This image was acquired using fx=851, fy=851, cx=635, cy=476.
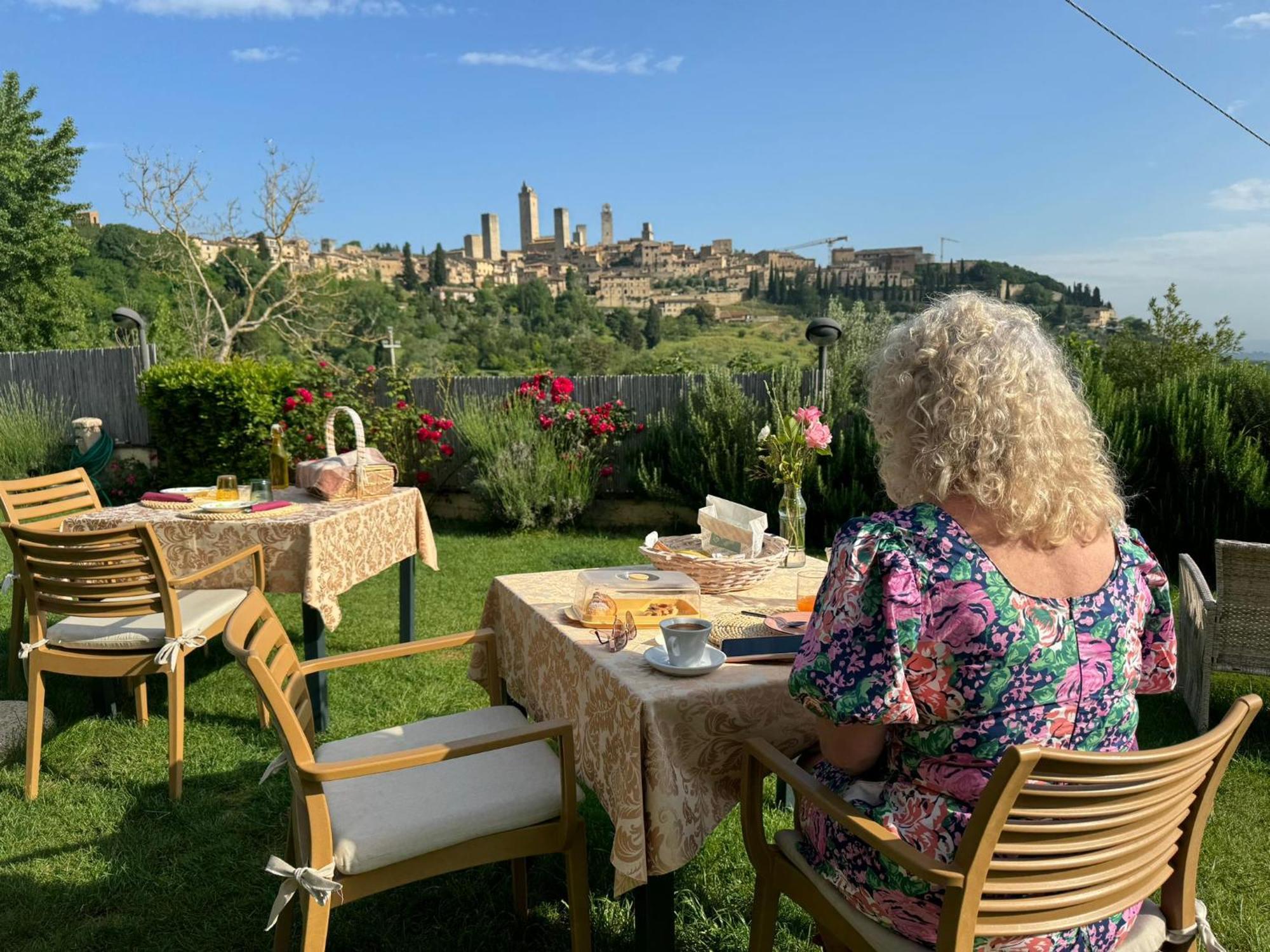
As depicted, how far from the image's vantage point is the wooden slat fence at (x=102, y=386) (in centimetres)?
997

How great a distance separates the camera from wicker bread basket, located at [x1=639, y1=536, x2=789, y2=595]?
2.38 meters

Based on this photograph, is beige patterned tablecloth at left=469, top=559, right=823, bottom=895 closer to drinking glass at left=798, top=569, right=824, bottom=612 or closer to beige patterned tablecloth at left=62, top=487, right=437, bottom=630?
drinking glass at left=798, top=569, right=824, bottom=612

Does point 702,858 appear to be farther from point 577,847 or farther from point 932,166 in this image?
point 932,166

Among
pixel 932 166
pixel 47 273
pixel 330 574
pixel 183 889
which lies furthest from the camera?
pixel 932 166

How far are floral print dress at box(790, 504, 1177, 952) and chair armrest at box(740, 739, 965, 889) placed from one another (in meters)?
0.06

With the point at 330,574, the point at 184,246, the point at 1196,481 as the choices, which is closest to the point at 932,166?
the point at 184,246

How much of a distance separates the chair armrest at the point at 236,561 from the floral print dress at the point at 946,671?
8.06 ft

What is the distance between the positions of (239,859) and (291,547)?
1196 mm

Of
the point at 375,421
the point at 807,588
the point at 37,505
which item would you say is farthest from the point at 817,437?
the point at 375,421

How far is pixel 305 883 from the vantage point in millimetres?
1621

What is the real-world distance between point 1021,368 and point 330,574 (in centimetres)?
290

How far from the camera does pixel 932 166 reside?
3650cm

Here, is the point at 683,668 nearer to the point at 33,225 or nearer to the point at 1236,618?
the point at 1236,618

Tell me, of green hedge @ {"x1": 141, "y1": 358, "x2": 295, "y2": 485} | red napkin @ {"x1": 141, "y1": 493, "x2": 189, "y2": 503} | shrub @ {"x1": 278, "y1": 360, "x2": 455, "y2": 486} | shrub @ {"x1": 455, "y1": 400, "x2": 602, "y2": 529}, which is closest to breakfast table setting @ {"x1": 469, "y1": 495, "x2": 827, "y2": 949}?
red napkin @ {"x1": 141, "y1": 493, "x2": 189, "y2": 503}
